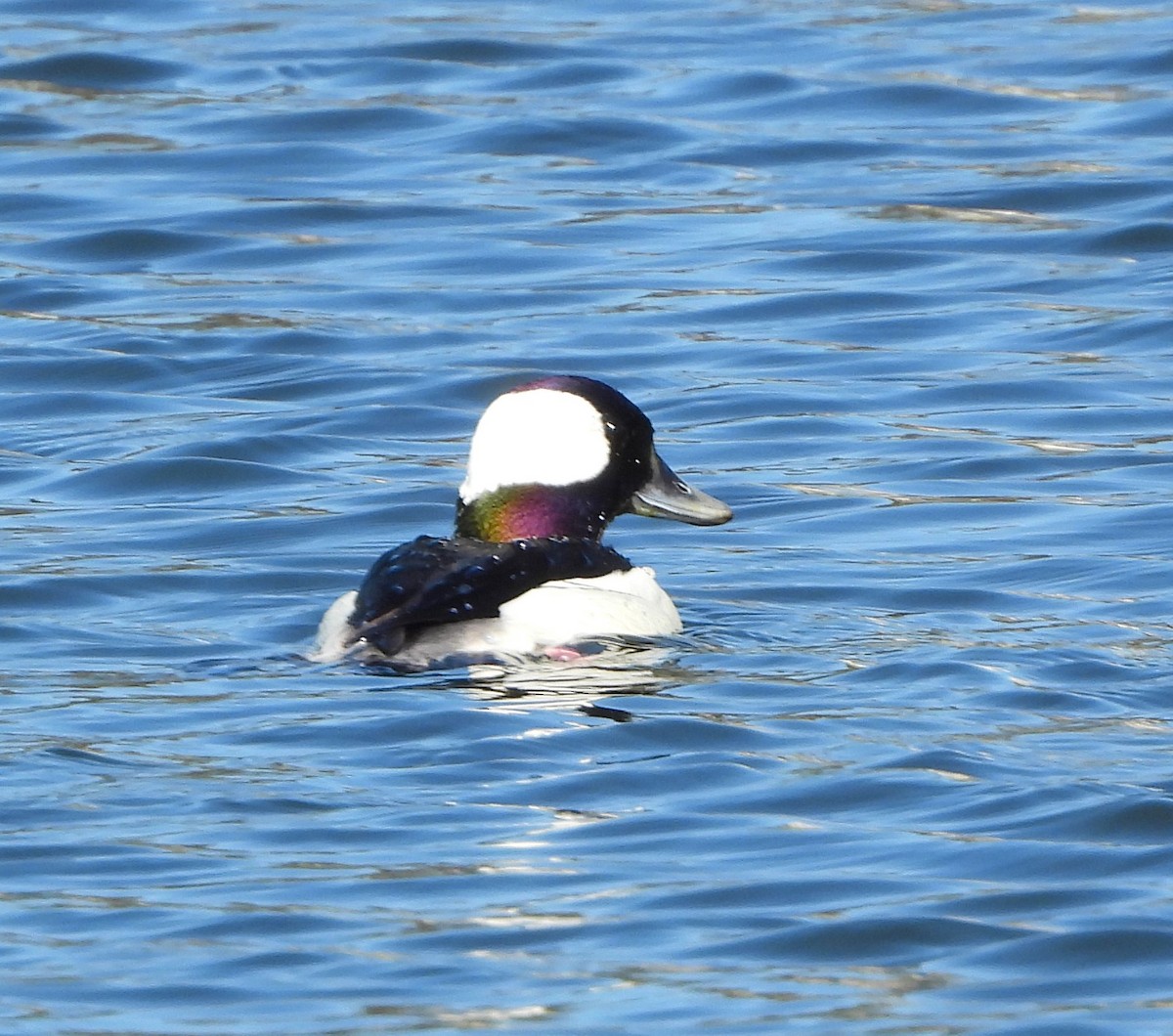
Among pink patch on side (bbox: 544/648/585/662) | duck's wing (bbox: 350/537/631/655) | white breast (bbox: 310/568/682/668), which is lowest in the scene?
pink patch on side (bbox: 544/648/585/662)

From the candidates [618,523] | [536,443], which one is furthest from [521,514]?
[618,523]

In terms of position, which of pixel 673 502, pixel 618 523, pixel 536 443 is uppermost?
pixel 536 443

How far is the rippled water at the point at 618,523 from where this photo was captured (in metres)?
5.25

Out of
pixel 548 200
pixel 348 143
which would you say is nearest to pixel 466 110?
pixel 348 143

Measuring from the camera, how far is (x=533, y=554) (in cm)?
770

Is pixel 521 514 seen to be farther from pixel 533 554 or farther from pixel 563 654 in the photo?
pixel 563 654

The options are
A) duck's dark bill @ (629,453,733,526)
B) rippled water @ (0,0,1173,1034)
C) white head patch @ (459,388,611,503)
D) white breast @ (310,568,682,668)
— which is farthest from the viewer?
duck's dark bill @ (629,453,733,526)

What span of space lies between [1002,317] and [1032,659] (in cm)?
477

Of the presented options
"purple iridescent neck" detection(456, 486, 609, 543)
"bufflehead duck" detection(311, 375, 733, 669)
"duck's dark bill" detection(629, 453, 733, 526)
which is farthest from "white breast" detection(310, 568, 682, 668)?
"duck's dark bill" detection(629, 453, 733, 526)

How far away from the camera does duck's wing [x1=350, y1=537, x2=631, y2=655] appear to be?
728cm

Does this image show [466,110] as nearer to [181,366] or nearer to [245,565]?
[181,366]

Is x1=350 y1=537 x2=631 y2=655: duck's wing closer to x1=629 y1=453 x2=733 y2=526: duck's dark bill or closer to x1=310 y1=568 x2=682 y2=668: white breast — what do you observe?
x1=310 y1=568 x2=682 y2=668: white breast

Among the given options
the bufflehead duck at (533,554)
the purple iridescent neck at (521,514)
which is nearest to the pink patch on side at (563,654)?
the bufflehead duck at (533,554)

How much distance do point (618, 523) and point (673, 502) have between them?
1.48 meters
